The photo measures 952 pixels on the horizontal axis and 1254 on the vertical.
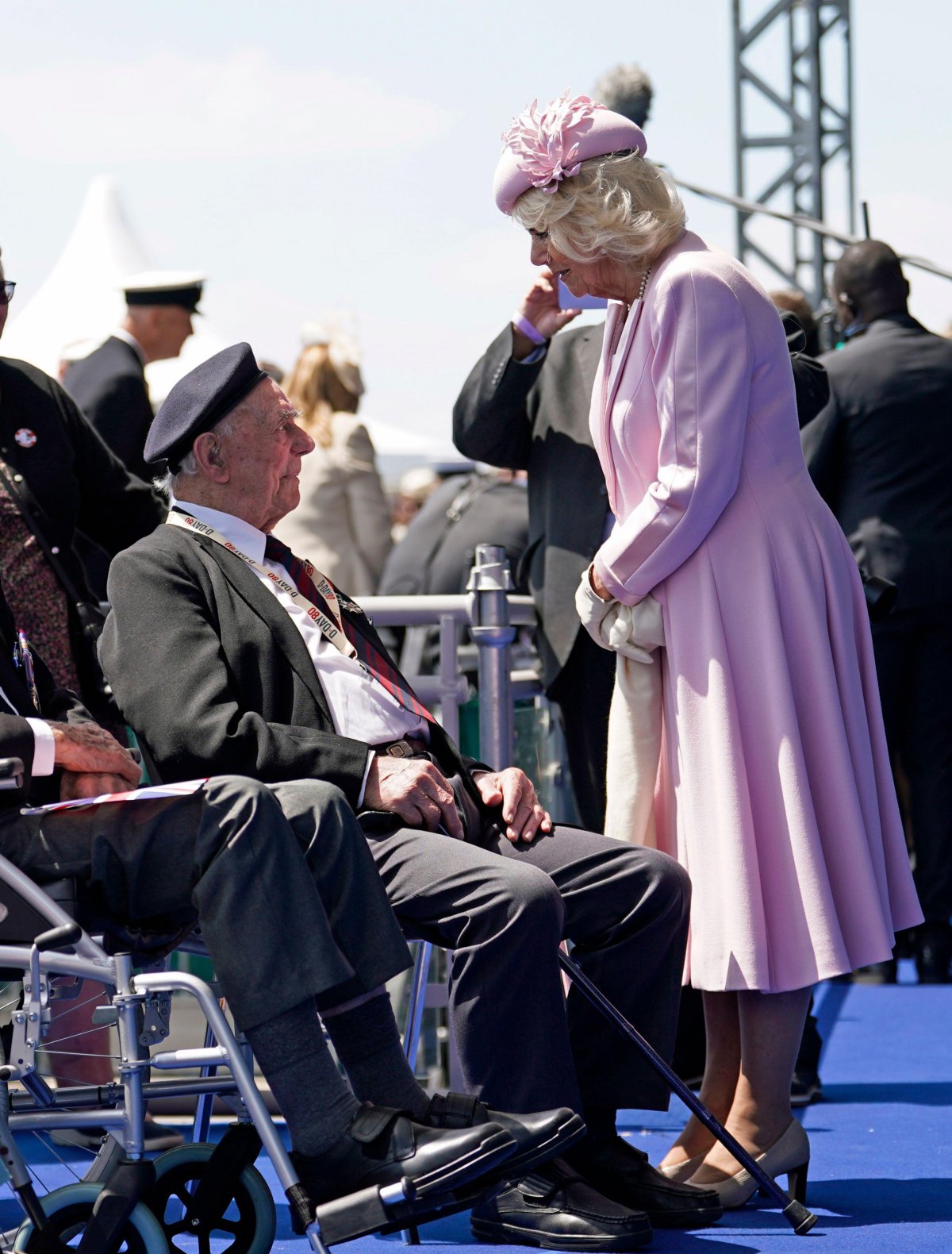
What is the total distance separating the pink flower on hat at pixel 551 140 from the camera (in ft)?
11.4

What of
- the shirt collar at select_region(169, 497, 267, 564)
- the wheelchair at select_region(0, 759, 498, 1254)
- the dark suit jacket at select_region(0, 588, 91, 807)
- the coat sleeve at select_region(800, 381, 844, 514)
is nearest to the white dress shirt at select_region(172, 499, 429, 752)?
the shirt collar at select_region(169, 497, 267, 564)

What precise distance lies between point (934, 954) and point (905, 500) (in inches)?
60.7

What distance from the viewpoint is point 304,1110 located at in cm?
262

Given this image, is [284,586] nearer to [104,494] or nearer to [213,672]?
[213,672]

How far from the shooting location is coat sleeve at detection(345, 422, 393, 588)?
300 inches

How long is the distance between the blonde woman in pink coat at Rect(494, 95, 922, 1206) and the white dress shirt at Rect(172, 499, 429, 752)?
51 centimetres

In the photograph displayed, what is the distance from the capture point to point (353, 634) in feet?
11.4

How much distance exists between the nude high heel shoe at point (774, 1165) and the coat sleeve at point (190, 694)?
102 cm

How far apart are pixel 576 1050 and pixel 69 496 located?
1.68 m

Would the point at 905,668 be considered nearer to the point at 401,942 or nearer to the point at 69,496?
the point at 69,496

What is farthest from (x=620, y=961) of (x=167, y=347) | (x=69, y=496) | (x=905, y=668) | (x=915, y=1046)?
(x=905, y=668)

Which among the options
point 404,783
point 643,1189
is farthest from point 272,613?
point 643,1189

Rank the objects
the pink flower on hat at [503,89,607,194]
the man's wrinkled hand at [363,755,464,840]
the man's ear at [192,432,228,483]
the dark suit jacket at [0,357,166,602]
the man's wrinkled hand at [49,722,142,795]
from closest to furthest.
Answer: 1. the man's wrinkled hand at [49,722,142,795]
2. the man's wrinkled hand at [363,755,464,840]
3. the man's ear at [192,432,228,483]
4. the pink flower on hat at [503,89,607,194]
5. the dark suit jacket at [0,357,166,602]

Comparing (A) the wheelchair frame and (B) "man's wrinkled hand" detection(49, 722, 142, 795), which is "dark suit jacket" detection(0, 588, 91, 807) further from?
(A) the wheelchair frame
